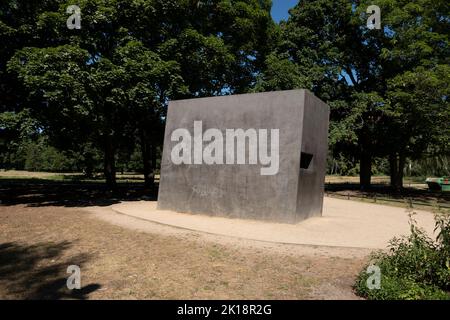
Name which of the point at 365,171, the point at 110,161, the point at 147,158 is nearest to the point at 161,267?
the point at 110,161

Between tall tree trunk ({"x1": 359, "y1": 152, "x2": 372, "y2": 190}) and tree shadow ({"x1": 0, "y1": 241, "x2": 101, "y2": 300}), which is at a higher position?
tall tree trunk ({"x1": 359, "y1": 152, "x2": 372, "y2": 190})

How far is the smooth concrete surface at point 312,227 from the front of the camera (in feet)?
29.7

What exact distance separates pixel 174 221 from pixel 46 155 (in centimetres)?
7270

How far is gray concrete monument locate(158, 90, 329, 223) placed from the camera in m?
11.6

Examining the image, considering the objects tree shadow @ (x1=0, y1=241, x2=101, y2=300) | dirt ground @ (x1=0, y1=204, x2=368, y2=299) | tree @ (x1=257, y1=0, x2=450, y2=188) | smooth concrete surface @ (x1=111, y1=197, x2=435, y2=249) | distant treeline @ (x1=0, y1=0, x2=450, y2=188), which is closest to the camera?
tree shadow @ (x1=0, y1=241, x2=101, y2=300)

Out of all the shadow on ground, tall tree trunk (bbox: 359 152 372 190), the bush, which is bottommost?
the shadow on ground

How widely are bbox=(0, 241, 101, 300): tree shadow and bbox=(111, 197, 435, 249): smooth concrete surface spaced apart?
11.9 ft

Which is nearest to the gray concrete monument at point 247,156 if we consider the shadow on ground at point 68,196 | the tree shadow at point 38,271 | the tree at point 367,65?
the shadow on ground at point 68,196

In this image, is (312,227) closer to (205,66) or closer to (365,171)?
(205,66)

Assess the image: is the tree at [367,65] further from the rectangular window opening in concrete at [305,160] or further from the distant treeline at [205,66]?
the rectangular window opening in concrete at [305,160]

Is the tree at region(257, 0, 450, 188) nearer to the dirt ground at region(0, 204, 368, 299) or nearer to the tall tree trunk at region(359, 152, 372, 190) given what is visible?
the tall tree trunk at region(359, 152, 372, 190)

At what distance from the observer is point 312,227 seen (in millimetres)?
10969

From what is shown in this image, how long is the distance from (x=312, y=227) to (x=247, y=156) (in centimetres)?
351

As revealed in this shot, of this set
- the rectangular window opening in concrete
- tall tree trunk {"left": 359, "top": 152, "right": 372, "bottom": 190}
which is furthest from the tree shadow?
tall tree trunk {"left": 359, "top": 152, "right": 372, "bottom": 190}
